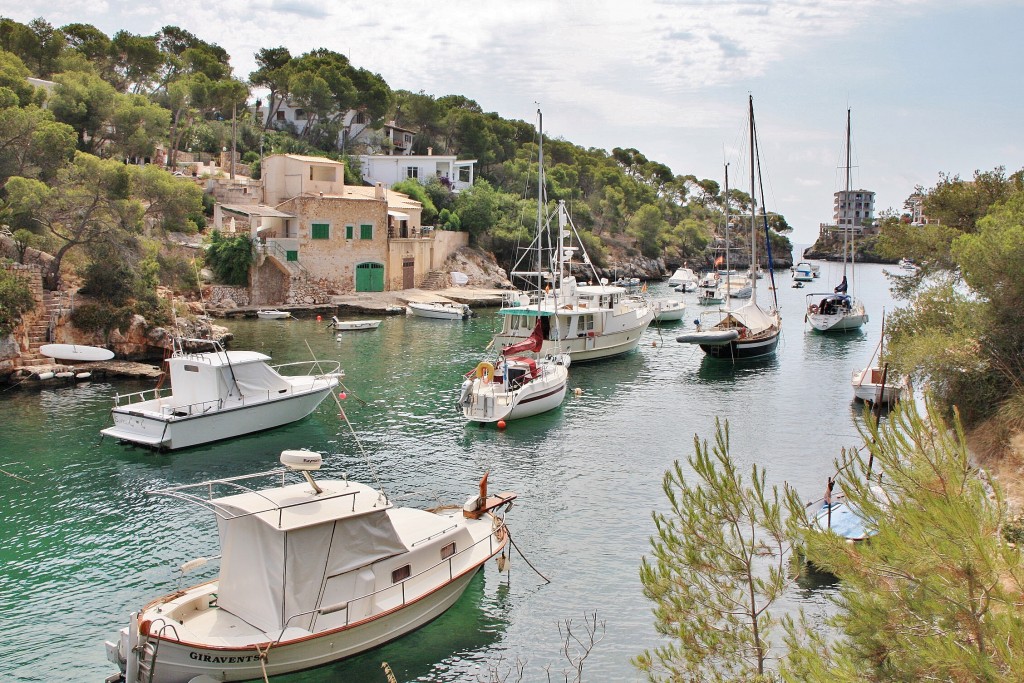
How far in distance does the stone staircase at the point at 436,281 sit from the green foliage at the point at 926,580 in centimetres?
5267

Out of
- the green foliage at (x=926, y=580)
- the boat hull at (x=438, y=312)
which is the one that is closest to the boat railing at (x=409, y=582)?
the green foliage at (x=926, y=580)

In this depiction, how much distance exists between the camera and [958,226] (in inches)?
1273

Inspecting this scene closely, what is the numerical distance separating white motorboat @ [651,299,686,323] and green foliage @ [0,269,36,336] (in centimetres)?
3388

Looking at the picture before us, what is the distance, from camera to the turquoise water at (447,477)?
1466 centimetres

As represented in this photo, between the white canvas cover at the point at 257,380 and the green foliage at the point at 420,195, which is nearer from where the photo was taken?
the white canvas cover at the point at 257,380

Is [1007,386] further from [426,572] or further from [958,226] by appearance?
[426,572]

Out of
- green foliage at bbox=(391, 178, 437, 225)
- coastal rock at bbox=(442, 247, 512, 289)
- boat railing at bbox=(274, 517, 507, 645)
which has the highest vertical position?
green foliage at bbox=(391, 178, 437, 225)

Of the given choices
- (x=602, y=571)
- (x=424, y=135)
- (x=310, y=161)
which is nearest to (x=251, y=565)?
(x=602, y=571)

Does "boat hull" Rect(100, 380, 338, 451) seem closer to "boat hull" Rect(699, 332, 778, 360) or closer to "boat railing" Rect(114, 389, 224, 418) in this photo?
"boat railing" Rect(114, 389, 224, 418)

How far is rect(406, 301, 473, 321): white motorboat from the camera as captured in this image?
5150 cm

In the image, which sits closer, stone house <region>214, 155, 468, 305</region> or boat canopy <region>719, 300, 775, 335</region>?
boat canopy <region>719, 300, 775, 335</region>

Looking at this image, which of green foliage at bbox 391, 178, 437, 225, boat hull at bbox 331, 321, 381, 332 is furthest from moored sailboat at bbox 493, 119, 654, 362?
green foliage at bbox 391, 178, 437, 225

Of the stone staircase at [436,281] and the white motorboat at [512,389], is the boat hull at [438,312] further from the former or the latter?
the white motorboat at [512,389]

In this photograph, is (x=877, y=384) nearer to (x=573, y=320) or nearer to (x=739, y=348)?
(x=739, y=348)
